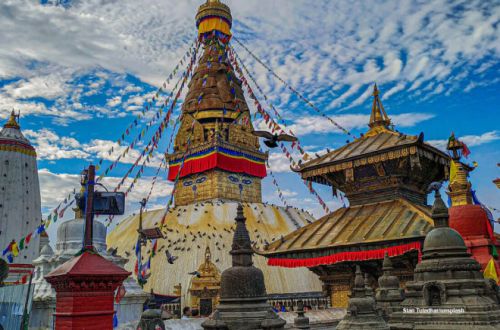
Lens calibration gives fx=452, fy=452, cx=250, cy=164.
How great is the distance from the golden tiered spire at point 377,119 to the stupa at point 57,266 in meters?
9.62

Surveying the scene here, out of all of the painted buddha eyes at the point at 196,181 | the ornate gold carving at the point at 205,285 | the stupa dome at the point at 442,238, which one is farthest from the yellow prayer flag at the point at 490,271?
the painted buddha eyes at the point at 196,181

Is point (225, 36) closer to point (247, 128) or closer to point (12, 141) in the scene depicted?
point (247, 128)

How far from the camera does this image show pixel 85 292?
19.7 ft

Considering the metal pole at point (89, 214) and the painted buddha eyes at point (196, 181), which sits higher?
the painted buddha eyes at point (196, 181)

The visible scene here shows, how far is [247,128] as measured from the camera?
3753 centimetres

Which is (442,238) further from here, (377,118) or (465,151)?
(377,118)

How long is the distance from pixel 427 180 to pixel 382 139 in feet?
6.61

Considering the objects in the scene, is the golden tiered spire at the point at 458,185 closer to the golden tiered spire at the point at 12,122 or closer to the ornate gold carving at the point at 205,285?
the ornate gold carving at the point at 205,285

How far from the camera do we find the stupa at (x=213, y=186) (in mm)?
27312

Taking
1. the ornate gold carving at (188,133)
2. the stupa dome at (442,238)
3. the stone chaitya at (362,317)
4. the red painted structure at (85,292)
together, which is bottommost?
the stone chaitya at (362,317)

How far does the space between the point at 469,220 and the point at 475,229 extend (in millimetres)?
249

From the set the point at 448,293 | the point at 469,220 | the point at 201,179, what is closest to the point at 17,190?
the point at 201,179

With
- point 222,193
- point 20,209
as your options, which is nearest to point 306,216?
point 222,193

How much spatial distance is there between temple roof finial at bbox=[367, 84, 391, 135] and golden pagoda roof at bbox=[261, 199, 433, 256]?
10.2ft
